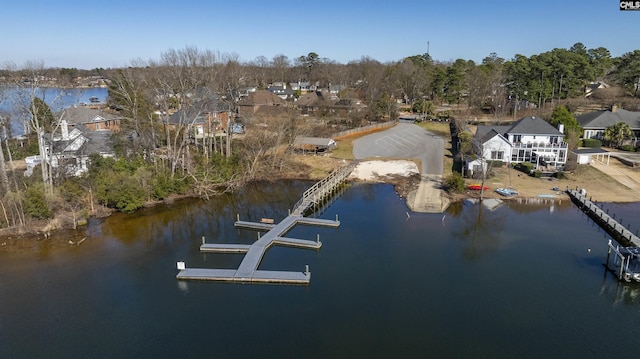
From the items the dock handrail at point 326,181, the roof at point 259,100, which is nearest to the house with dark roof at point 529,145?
the dock handrail at point 326,181

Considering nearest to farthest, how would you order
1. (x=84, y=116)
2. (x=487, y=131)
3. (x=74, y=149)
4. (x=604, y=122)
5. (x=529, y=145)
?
(x=74, y=149), (x=529, y=145), (x=487, y=131), (x=84, y=116), (x=604, y=122)

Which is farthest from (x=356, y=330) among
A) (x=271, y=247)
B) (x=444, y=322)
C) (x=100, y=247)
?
(x=100, y=247)

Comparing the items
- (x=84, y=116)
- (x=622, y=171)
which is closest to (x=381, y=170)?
(x=622, y=171)

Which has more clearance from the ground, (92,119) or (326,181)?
(92,119)

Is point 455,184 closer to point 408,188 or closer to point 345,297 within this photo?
point 408,188

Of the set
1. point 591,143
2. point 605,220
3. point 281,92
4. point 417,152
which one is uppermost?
point 281,92

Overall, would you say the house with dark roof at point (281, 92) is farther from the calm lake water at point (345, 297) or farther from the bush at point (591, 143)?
the calm lake water at point (345, 297)

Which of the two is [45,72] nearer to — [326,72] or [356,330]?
[356,330]

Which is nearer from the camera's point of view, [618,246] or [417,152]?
[618,246]
